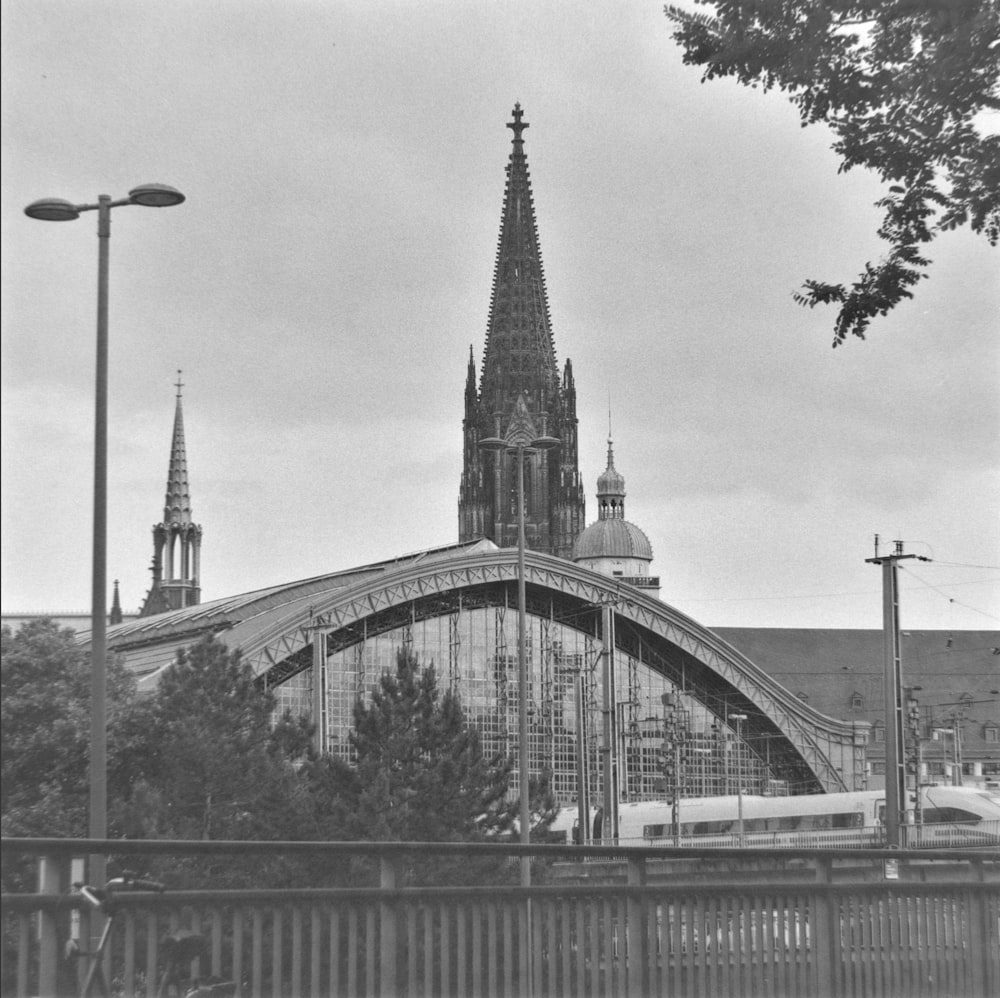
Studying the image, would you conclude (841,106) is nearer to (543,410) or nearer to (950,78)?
(950,78)

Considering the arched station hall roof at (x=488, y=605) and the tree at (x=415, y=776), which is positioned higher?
the arched station hall roof at (x=488, y=605)

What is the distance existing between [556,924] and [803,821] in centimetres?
6910

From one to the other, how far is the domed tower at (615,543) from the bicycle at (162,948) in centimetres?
14642

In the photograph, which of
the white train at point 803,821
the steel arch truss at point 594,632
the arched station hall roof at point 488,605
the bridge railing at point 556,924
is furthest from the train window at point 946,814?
the bridge railing at point 556,924

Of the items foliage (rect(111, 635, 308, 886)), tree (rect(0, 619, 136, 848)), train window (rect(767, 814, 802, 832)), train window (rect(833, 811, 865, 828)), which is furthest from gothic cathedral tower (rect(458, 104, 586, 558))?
tree (rect(0, 619, 136, 848))

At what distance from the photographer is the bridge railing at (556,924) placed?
24.8 feet

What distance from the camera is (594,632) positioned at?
96312 millimetres

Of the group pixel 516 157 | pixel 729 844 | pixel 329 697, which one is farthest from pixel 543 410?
pixel 729 844

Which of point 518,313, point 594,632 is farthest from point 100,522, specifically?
point 518,313

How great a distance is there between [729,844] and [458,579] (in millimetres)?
25043

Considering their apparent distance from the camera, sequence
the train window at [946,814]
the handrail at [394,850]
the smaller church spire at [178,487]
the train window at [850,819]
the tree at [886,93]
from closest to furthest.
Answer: the handrail at [394,850]
the tree at [886,93]
the train window at [946,814]
the train window at [850,819]
the smaller church spire at [178,487]

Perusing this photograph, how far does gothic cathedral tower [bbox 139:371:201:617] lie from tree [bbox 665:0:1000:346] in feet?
389

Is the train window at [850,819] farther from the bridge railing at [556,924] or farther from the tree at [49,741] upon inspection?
the bridge railing at [556,924]

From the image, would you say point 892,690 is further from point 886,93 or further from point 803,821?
point 886,93
